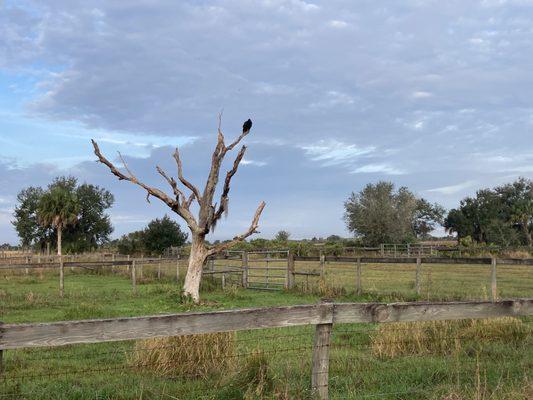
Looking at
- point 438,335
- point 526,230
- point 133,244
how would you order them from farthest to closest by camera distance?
1. point 526,230
2. point 133,244
3. point 438,335

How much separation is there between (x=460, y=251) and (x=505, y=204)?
139ft

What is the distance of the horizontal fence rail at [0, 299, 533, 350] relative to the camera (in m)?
4.31

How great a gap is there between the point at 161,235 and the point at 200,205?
130 feet

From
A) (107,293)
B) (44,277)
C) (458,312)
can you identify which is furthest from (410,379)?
(44,277)

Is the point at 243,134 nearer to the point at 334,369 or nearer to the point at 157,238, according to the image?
the point at 334,369

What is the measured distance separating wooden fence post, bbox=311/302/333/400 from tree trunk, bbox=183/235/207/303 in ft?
43.2

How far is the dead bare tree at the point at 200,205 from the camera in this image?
18.2 metres

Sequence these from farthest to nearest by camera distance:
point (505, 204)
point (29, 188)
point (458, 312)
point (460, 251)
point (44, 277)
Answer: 1. point (505, 204)
2. point (29, 188)
3. point (460, 251)
4. point (44, 277)
5. point (458, 312)

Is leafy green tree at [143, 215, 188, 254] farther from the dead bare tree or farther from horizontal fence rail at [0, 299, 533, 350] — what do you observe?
horizontal fence rail at [0, 299, 533, 350]

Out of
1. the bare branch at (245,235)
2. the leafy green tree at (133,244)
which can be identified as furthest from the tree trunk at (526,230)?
the bare branch at (245,235)

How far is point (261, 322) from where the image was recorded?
493cm

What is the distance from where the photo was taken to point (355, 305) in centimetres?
518

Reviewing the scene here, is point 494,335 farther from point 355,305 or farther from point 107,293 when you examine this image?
point 107,293

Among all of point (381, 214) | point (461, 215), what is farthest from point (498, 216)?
point (381, 214)
